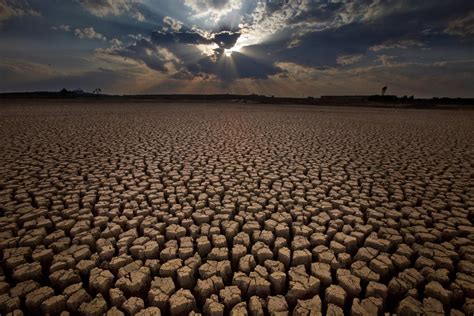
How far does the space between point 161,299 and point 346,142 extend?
606 cm

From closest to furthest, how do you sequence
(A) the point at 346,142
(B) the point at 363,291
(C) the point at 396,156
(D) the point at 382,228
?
(B) the point at 363,291 < (D) the point at 382,228 < (C) the point at 396,156 < (A) the point at 346,142

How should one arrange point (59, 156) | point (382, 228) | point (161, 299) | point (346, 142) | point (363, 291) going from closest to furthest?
point (161, 299)
point (363, 291)
point (382, 228)
point (59, 156)
point (346, 142)

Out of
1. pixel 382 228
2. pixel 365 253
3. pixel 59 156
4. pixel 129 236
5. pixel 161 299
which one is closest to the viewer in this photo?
pixel 161 299

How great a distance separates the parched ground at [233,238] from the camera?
139 centimetres

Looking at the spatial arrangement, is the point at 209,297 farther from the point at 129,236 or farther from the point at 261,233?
the point at 129,236

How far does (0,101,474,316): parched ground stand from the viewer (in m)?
1.39

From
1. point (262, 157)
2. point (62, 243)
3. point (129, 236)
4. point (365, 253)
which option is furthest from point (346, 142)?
point (62, 243)

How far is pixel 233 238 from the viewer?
1.97m

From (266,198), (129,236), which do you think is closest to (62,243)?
(129,236)

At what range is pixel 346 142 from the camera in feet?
20.4

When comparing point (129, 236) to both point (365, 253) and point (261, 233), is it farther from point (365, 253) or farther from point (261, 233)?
point (365, 253)

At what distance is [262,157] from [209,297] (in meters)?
3.37

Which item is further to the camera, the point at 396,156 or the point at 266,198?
the point at 396,156

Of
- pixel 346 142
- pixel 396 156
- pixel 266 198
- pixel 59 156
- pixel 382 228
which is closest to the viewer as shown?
pixel 382 228
